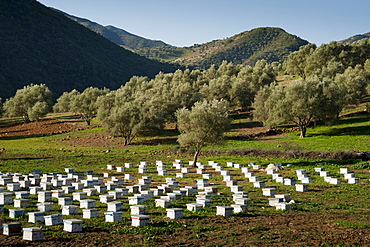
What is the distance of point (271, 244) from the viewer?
15453mm

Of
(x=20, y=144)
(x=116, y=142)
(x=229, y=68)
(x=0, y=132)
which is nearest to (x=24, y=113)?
(x=0, y=132)

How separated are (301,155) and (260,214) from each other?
27.6 meters

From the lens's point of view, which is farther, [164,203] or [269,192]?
[269,192]

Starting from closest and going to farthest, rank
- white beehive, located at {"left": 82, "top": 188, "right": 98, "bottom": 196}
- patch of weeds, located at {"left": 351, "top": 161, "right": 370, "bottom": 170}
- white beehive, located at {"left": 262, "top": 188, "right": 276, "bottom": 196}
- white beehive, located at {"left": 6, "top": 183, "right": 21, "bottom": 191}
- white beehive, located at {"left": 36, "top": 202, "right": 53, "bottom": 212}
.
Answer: white beehive, located at {"left": 36, "top": 202, "right": 53, "bottom": 212}, white beehive, located at {"left": 262, "top": 188, "right": 276, "bottom": 196}, white beehive, located at {"left": 82, "top": 188, "right": 98, "bottom": 196}, white beehive, located at {"left": 6, "top": 183, "right": 21, "bottom": 191}, patch of weeds, located at {"left": 351, "top": 161, "right": 370, "bottom": 170}

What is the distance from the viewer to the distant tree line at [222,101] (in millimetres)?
44281

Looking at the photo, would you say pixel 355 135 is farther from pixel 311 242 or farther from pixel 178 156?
pixel 311 242

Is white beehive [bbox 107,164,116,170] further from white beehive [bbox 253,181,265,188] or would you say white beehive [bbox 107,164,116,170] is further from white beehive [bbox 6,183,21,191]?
white beehive [bbox 253,181,265,188]

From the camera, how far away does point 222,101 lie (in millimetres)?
77750

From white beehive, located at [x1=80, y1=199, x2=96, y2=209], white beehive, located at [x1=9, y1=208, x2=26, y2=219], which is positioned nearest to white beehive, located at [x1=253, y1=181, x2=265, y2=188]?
white beehive, located at [x1=80, y1=199, x2=96, y2=209]

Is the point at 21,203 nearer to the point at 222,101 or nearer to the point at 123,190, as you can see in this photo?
the point at 123,190

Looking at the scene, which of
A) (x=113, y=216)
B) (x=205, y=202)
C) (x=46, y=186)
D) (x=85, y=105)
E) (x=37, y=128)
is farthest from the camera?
(x=85, y=105)

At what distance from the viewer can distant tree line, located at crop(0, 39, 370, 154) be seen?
145 ft

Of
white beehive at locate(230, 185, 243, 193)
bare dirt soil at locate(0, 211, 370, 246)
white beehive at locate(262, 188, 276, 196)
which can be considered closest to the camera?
bare dirt soil at locate(0, 211, 370, 246)

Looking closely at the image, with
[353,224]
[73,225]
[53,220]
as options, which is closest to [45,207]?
[53,220]
